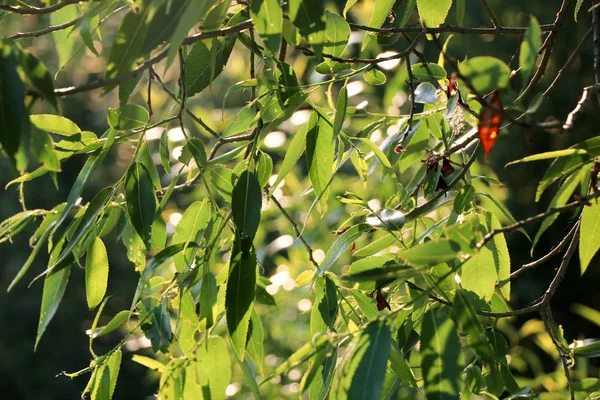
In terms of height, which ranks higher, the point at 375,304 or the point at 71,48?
the point at 71,48

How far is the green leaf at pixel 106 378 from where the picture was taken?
0.58 metres

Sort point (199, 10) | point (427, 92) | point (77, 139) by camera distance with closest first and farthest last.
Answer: point (199, 10) → point (77, 139) → point (427, 92)

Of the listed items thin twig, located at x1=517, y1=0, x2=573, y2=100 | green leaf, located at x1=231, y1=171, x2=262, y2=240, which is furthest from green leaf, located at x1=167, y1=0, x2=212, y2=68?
thin twig, located at x1=517, y1=0, x2=573, y2=100

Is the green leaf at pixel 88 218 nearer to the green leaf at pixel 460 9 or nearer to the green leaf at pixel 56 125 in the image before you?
the green leaf at pixel 56 125

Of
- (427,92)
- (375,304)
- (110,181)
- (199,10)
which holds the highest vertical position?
(199,10)

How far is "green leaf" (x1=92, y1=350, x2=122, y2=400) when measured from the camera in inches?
22.9

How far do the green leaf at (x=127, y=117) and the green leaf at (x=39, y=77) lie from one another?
0.44ft

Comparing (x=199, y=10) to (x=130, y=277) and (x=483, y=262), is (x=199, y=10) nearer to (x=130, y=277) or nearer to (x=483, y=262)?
(x=483, y=262)

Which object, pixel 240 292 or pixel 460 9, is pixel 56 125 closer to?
pixel 240 292

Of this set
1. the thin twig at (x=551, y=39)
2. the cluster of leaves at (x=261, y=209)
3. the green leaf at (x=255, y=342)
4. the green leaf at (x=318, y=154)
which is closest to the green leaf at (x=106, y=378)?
the cluster of leaves at (x=261, y=209)

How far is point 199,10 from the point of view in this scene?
1.35 ft

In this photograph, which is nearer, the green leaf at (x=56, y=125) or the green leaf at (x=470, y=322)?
the green leaf at (x=470, y=322)

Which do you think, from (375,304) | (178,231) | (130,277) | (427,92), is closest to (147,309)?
(178,231)

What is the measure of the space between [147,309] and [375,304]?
0.19 metres
